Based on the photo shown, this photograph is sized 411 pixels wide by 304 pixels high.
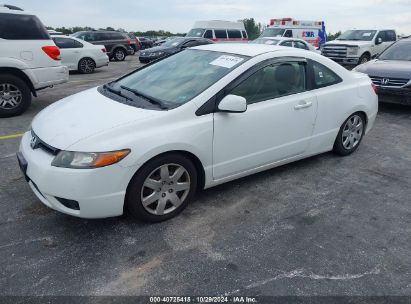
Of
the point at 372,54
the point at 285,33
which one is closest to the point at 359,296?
the point at 372,54

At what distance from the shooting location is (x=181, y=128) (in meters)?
3.11

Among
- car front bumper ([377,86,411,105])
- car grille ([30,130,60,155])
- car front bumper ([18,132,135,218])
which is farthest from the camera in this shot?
car front bumper ([377,86,411,105])

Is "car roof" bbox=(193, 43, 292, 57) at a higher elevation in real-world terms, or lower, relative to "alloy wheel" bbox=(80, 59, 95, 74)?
higher

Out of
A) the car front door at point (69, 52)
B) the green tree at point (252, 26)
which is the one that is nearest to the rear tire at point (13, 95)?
the car front door at point (69, 52)

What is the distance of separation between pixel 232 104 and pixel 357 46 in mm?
14170

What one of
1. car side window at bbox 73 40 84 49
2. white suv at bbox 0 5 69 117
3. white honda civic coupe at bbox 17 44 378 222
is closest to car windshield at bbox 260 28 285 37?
car side window at bbox 73 40 84 49

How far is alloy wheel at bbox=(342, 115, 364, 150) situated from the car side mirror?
2088mm

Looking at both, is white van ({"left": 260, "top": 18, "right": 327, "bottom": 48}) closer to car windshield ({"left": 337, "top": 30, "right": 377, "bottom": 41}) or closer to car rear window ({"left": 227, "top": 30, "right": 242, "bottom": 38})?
car rear window ({"left": 227, "top": 30, "right": 242, "bottom": 38})

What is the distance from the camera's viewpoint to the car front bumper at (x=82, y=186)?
2.74 meters

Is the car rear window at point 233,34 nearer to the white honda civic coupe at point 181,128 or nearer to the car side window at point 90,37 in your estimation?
the car side window at point 90,37

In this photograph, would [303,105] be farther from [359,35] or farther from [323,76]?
[359,35]

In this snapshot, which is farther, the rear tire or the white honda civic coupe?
the rear tire

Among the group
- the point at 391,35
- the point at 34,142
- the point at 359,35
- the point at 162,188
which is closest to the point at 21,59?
the point at 34,142

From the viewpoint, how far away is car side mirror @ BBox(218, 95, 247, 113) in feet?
10.6
